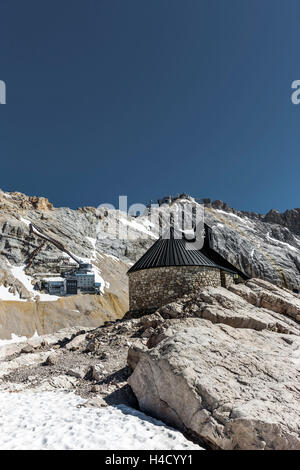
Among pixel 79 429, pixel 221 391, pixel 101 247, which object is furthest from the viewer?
pixel 101 247

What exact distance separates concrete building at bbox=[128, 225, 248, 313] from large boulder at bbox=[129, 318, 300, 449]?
27.0 ft

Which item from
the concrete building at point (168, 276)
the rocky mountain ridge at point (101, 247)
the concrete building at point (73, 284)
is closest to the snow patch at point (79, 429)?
the concrete building at point (168, 276)

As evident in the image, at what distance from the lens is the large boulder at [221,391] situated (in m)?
5.38

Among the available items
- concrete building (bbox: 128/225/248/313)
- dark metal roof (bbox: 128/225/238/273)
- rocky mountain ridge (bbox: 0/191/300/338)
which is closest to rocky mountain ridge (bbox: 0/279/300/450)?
concrete building (bbox: 128/225/248/313)

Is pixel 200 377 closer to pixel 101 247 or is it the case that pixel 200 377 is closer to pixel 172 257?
pixel 172 257

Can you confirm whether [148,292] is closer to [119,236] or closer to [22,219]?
[22,219]

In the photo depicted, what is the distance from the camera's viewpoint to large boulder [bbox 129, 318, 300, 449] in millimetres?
5375

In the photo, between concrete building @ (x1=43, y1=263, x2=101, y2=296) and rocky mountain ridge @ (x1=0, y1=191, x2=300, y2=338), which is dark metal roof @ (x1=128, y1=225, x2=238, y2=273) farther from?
concrete building @ (x1=43, y1=263, x2=101, y2=296)

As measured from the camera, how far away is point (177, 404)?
6.22 m

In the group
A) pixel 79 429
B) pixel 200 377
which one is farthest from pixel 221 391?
pixel 79 429

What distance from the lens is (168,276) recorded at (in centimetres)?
1688

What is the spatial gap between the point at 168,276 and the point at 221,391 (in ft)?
35.5
